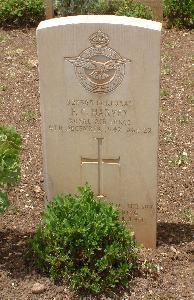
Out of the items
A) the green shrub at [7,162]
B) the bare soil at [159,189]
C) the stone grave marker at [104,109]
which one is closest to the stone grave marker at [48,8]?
the bare soil at [159,189]

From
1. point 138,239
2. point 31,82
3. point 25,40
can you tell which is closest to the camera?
point 138,239

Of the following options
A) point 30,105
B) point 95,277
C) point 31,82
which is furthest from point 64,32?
point 31,82

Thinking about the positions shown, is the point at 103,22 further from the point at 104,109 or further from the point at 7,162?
the point at 7,162

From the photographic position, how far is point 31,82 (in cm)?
762

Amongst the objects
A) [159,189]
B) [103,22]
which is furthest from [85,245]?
[159,189]

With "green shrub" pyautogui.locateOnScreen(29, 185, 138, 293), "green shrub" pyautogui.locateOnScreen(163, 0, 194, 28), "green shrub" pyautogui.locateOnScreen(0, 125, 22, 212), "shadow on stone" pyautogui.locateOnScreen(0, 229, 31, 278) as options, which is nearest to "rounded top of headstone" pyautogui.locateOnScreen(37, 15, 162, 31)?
"green shrub" pyautogui.locateOnScreen(0, 125, 22, 212)

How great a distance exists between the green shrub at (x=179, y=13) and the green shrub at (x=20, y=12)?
1765 mm

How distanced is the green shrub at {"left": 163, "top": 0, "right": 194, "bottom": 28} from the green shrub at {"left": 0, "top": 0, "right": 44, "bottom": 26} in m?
1.76

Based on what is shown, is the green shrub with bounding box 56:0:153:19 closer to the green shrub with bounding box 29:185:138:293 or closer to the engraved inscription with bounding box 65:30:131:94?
the engraved inscription with bounding box 65:30:131:94

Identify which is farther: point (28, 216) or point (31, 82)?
point (31, 82)

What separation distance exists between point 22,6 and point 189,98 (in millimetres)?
3367

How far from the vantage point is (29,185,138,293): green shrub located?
4.01 meters

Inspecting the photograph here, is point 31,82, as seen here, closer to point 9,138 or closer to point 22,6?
point 22,6

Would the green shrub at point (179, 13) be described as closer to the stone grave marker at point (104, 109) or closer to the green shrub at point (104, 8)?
the green shrub at point (104, 8)
